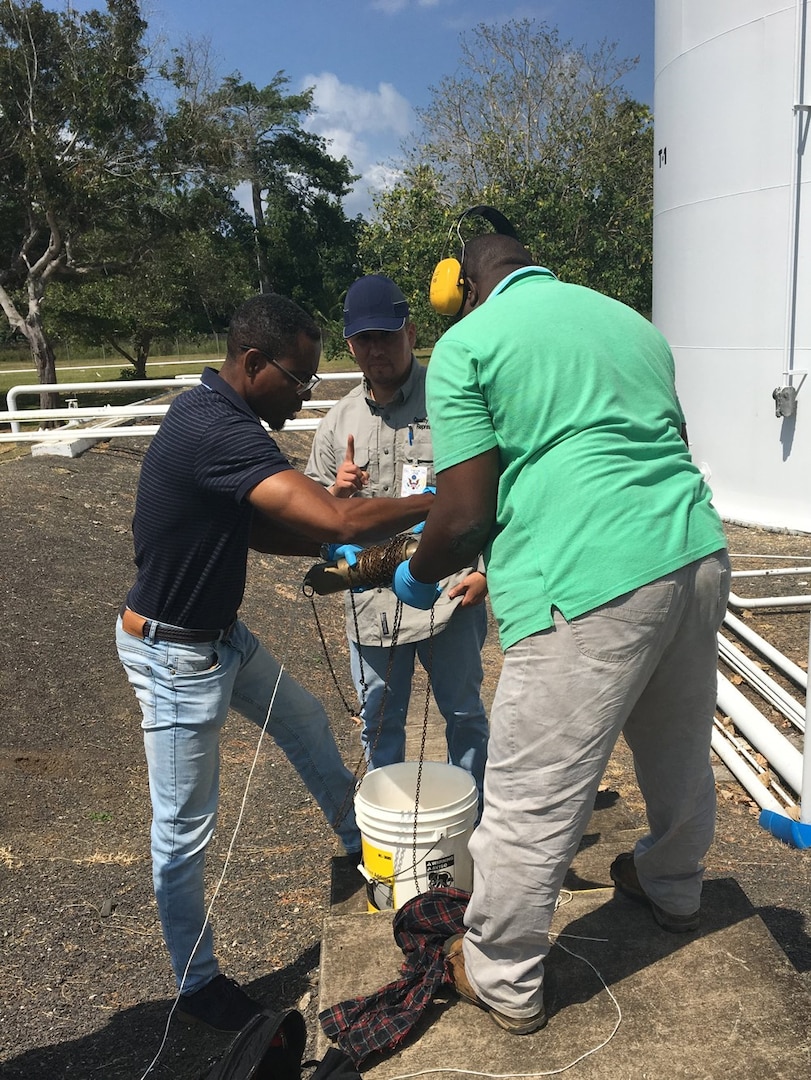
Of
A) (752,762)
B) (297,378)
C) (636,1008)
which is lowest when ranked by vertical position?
(752,762)

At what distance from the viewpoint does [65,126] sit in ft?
57.8

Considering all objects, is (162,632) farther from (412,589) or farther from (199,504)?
(412,589)

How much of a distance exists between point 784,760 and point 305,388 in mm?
3174

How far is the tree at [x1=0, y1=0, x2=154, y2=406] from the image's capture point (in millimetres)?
16938

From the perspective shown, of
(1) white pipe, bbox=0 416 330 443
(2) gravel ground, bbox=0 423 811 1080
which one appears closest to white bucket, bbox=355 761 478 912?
(2) gravel ground, bbox=0 423 811 1080

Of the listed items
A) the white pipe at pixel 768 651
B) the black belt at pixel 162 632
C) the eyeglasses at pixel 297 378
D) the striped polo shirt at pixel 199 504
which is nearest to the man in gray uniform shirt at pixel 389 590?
the eyeglasses at pixel 297 378

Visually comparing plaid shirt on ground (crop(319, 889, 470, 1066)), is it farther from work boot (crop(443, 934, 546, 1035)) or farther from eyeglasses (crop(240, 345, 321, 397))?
eyeglasses (crop(240, 345, 321, 397))

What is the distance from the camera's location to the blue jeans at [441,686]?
11.3 ft

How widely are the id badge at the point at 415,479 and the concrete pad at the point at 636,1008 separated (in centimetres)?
159

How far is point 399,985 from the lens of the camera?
2.34 meters

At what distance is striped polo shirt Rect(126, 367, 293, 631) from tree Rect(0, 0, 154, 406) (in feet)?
51.2

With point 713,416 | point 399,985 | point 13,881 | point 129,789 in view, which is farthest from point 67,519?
point 713,416

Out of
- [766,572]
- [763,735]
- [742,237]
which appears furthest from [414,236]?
[763,735]

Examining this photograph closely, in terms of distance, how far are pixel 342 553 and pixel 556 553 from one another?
1.45m
